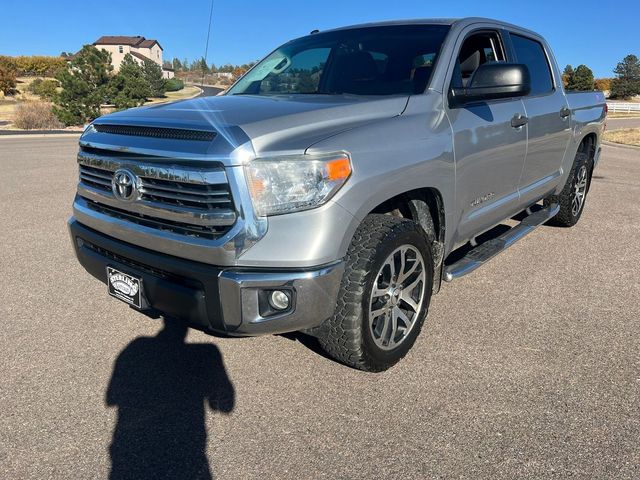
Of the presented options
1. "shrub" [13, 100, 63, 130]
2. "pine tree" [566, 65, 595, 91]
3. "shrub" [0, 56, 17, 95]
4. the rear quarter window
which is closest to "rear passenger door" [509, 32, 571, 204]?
the rear quarter window

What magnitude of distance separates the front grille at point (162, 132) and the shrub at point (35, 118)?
29.4 meters

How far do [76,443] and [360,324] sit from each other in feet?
4.57

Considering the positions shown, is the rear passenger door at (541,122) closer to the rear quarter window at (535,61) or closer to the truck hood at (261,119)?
the rear quarter window at (535,61)

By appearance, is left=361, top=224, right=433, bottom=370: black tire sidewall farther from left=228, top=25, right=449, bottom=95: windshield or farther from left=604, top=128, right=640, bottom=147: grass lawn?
left=604, top=128, right=640, bottom=147: grass lawn

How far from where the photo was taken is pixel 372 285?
2547 mm

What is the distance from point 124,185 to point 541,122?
3370 millimetres

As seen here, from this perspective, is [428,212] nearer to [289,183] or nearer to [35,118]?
[289,183]

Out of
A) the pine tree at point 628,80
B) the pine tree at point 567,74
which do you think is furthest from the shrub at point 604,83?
the pine tree at point 567,74

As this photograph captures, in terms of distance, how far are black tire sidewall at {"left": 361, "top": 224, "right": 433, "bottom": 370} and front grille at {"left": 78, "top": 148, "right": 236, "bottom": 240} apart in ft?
2.44

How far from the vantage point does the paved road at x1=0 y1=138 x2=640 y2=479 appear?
2.20m

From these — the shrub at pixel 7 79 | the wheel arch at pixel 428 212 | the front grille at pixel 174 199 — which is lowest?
the wheel arch at pixel 428 212

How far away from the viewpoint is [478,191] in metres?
3.46

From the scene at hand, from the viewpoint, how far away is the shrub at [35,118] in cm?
2775

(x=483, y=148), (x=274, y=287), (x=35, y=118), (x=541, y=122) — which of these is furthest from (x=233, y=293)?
(x=35, y=118)
